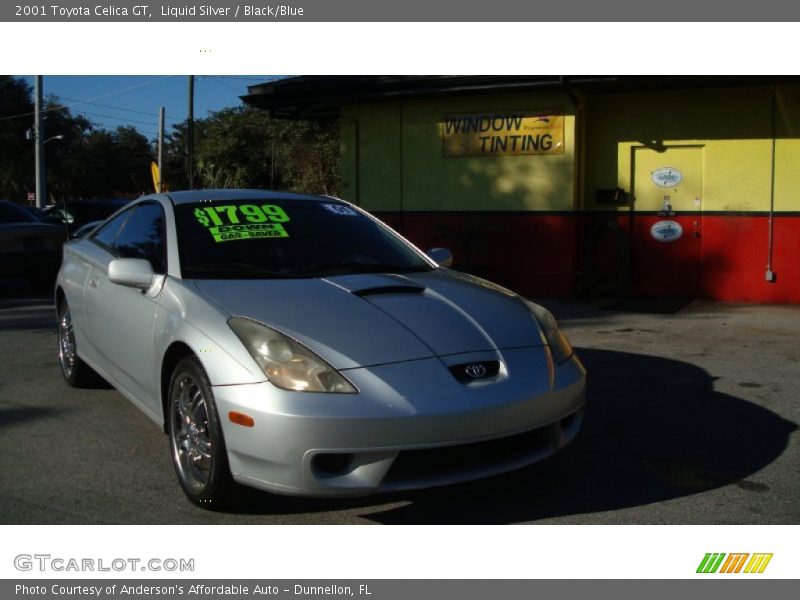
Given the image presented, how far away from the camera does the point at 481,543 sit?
3.57 m

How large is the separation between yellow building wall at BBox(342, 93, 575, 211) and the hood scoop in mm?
7575

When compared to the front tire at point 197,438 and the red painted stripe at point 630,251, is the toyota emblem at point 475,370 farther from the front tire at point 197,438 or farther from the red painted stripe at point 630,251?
the red painted stripe at point 630,251

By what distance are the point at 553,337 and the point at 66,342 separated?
393cm

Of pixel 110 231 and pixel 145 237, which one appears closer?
pixel 145 237

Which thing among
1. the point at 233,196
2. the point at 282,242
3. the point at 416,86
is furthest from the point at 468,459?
the point at 416,86

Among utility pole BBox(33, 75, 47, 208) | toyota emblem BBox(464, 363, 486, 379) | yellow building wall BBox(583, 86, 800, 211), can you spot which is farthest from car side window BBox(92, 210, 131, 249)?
utility pole BBox(33, 75, 47, 208)

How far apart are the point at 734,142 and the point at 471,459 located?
8875 mm

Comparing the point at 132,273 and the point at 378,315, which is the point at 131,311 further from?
the point at 378,315

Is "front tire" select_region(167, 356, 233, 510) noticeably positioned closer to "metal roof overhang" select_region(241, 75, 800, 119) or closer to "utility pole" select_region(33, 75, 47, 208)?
"metal roof overhang" select_region(241, 75, 800, 119)

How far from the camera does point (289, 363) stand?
349 centimetres

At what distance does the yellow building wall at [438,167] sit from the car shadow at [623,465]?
19.0ft

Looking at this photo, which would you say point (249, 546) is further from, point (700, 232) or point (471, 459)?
point (700, 232)

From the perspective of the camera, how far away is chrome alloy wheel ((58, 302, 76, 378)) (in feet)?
20.2

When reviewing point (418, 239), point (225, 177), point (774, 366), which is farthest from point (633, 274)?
point (225, 177)
